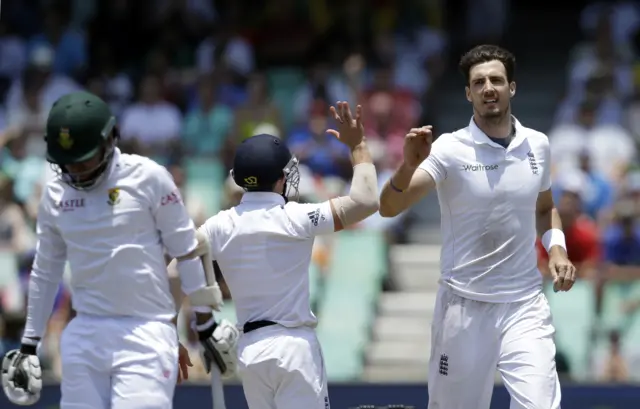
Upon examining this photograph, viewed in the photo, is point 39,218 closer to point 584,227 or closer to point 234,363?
point 234,363

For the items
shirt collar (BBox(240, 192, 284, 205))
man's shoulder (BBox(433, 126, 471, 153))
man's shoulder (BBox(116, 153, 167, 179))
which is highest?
man's shoulder (BBox(433, 126, 471, 153))

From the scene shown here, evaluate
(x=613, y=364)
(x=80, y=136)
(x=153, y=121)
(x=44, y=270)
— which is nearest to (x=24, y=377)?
(x=44, y=270)

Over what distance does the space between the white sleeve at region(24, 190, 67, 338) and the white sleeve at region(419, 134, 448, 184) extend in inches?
78.3

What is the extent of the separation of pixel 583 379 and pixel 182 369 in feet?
16.2

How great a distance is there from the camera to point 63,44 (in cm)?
1650

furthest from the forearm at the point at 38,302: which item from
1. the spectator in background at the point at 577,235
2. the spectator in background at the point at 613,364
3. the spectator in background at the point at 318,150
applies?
the spectator in background at the point at 318,150

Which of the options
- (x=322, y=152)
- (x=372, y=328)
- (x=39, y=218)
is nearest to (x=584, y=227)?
(x=372, y=328)

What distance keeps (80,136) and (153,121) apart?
8556 millimetres

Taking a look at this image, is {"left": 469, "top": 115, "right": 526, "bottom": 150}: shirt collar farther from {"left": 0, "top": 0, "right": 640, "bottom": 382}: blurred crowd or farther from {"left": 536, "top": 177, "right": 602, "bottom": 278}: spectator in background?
{"left": 536, "top": 177, "right": 602, "bottom": 278}: spectator in background

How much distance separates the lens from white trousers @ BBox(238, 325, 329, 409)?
6.93m

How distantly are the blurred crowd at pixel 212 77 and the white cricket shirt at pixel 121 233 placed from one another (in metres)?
5.87

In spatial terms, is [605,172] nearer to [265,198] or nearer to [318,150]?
[318,150]

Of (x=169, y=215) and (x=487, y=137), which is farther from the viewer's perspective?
(x=487, y=137)

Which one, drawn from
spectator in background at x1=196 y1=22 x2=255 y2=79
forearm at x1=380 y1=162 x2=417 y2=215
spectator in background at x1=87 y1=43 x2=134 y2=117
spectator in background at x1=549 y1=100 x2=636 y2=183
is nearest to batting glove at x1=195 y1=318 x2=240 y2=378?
forearm at x1=380 y1=162 x2=417 y2=215
